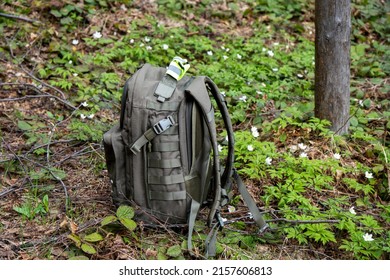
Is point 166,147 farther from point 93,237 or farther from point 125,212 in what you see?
point 93,237

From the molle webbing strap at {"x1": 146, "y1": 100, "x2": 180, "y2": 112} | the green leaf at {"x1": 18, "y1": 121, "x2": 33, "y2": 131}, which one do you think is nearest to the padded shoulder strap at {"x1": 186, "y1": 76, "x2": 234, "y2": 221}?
the molle webbing strap at {"x1": 146, "y1": 100, "x2": 180, "y2": 112}

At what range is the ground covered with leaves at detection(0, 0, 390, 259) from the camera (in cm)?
285

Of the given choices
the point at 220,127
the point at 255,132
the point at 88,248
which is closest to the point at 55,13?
the point at 220,127

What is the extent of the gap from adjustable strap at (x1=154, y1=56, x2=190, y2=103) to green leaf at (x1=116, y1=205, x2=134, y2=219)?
0.60 meters

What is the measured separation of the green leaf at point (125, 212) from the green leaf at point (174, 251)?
268mm

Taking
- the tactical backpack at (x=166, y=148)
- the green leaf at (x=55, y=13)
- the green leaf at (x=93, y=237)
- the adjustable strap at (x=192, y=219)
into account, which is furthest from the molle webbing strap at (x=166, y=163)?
the green leaf at (x=55, y=13)

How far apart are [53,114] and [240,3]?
274 cm

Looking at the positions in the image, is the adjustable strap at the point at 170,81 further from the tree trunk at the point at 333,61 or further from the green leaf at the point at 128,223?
the tree trunk at the point at 333,61

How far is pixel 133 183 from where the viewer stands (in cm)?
280

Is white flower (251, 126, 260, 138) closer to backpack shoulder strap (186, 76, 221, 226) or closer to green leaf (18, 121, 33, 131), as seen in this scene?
→ backpack shoulder strap (186, 76, 221, 226)

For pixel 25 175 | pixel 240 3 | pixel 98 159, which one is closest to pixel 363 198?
pixel 98 159

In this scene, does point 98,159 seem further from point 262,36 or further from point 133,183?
point 262,36

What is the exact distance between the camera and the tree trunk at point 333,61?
12.1 feet

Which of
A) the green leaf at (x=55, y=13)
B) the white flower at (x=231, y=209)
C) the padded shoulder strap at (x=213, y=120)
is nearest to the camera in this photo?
the padded shoulder strap at (x=213, y=120)
